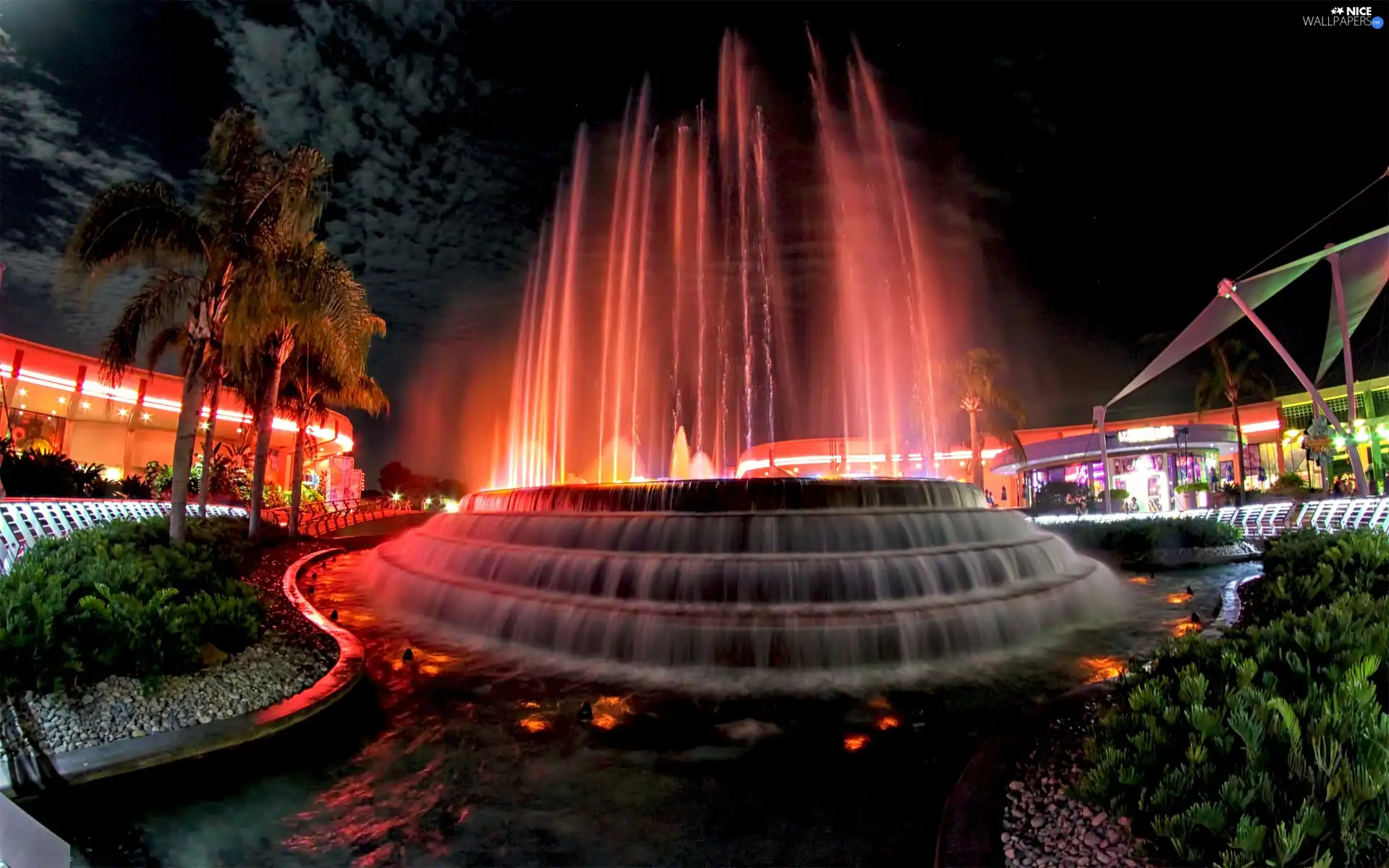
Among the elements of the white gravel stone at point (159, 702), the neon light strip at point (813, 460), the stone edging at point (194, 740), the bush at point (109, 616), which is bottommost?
the stone edging at point (194, 740)

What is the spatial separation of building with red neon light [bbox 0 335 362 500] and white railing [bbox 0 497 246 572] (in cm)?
762

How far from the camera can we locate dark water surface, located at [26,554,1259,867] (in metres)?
4.41

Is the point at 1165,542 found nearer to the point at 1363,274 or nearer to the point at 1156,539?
the point at 1156,539

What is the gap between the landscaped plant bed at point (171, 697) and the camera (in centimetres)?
557

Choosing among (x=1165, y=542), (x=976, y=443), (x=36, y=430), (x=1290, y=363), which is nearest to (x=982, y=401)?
(x=976, y=443)

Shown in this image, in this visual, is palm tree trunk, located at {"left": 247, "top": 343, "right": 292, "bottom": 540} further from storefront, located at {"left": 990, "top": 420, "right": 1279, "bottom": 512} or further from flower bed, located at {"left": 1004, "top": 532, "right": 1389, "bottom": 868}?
storefront, located at {"left": 990, "top": 420, "right": 1279, "bottom": 512}

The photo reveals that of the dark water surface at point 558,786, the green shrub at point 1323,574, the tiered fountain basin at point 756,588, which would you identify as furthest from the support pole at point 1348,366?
the dark water surface at point 558,786

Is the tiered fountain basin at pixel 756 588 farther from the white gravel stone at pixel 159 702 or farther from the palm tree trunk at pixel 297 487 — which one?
the palm tree trunk at pixel 297 487

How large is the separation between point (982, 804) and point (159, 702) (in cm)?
675

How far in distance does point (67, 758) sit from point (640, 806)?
4.35 metres

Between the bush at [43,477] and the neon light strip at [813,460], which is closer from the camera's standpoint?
the bush at [43,477]

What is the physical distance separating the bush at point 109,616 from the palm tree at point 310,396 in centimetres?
1750

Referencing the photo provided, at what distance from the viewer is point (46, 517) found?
1366cm

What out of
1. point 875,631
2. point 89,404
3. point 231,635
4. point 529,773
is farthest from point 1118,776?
point 89,404
